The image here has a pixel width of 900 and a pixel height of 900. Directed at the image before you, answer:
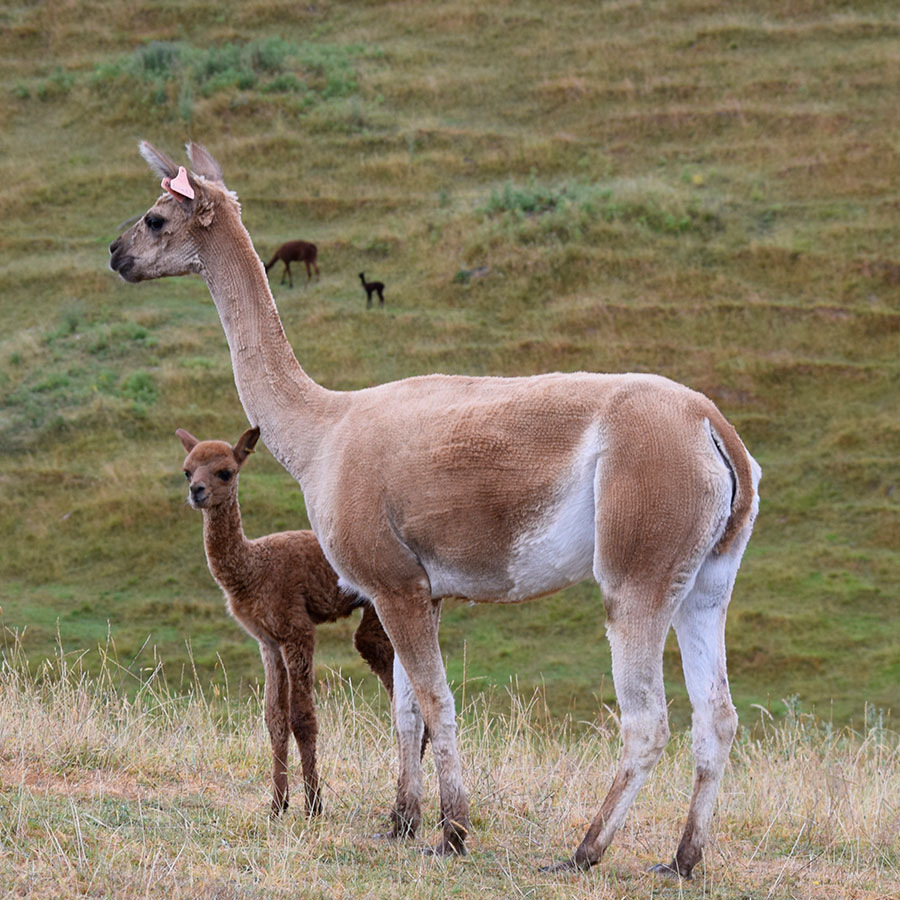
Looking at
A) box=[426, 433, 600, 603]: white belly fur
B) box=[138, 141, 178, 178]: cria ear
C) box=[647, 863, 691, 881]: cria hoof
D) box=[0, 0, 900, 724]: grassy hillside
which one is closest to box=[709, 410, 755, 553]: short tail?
box=[426, 433, 600, 603]: white belly fur

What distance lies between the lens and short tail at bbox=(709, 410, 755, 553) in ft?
20.5

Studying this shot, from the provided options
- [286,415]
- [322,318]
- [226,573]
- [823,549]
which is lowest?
[823,549]

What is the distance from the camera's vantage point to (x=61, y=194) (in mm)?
43469

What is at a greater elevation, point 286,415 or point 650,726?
point 286,415

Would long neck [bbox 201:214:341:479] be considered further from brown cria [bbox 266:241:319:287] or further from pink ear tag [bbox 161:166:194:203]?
brown cria [bbox 266:241:319:287]

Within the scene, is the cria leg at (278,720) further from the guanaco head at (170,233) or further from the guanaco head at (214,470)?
the guanaco head at (170,233)

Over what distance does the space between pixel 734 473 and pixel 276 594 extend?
2.54 metres

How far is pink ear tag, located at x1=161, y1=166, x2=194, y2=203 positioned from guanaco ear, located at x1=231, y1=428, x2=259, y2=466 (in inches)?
Result: 52.7

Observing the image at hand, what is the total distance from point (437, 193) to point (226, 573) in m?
37.5

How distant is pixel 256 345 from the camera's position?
292 inches

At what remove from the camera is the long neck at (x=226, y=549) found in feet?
23.7

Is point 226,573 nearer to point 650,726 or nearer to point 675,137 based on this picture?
point 650,726

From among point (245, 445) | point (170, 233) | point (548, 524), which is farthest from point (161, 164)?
point (548, 524)

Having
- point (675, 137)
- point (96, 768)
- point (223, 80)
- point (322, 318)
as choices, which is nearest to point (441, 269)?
point (322, 318)
